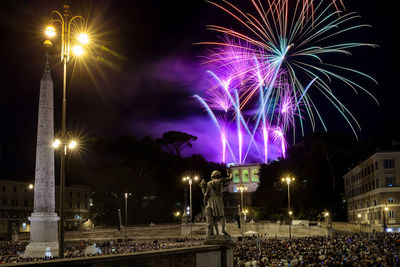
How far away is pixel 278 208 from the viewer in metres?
76.8

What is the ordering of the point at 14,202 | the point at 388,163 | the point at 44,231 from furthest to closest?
the point at 14,202, the point at 388,163, the point at 44,231

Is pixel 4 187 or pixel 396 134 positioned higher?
pixel 396 134

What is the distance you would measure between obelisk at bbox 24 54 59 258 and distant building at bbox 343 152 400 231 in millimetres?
38481

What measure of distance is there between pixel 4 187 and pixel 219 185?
69533mm

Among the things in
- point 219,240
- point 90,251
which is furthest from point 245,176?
point 219,240

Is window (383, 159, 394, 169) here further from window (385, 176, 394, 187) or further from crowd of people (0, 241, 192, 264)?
crowd of people (0, 241, 192, 264)

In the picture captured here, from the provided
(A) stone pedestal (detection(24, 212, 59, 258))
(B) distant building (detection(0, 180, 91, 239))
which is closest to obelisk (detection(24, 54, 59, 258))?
(A) stone pedestal (detection(24, 212, 59, 258))

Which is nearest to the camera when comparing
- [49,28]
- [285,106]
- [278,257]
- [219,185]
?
[219,185]

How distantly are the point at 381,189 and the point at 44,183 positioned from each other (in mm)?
42066

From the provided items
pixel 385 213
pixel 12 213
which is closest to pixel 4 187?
pixel 12 213

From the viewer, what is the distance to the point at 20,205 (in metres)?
77.6

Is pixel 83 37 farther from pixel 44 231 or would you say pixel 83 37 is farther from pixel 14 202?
pixel 14 202

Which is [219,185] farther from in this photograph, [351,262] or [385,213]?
[385,213]

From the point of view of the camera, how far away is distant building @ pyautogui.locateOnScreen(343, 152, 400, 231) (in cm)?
5509
